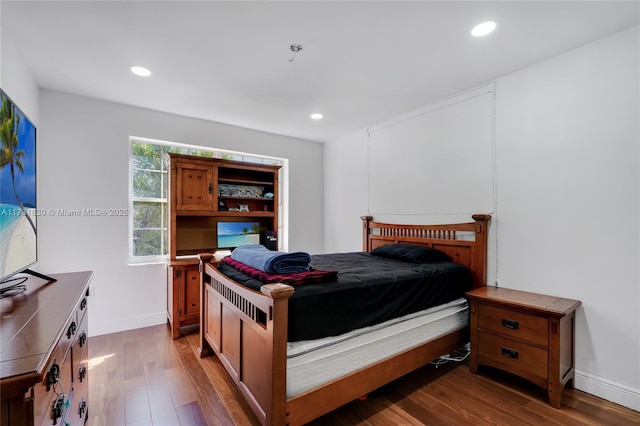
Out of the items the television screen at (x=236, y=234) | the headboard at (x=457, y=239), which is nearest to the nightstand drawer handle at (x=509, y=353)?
the headboard at (x=457, y=239)

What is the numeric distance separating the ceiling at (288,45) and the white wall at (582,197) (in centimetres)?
25

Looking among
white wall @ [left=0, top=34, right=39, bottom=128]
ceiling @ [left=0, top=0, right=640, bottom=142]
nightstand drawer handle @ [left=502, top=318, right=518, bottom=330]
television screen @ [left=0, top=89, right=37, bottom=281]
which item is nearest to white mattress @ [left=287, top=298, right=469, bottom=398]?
nightstand drawer handle @ [left=502, top=318, right=518, bottom=330]

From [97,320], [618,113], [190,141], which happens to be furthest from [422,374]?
[190,141]

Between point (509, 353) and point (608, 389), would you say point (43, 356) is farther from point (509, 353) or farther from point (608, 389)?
point (608, 389)

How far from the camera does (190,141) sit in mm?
3795

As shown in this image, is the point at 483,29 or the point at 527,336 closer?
the point at 483,29

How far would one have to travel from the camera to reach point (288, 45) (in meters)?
2.22

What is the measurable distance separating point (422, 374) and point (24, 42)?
4036 millimetres

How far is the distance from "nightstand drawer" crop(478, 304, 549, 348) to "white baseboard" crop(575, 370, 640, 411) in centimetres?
53

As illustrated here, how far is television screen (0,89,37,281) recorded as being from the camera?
4.76ft

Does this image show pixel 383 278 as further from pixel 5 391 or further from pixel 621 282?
pixel 5 391

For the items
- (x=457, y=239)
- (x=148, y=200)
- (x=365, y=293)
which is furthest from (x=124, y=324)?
(x=457, y=239)

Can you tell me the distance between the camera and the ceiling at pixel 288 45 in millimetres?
1843

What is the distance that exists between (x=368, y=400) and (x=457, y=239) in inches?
Answer: 70.9
